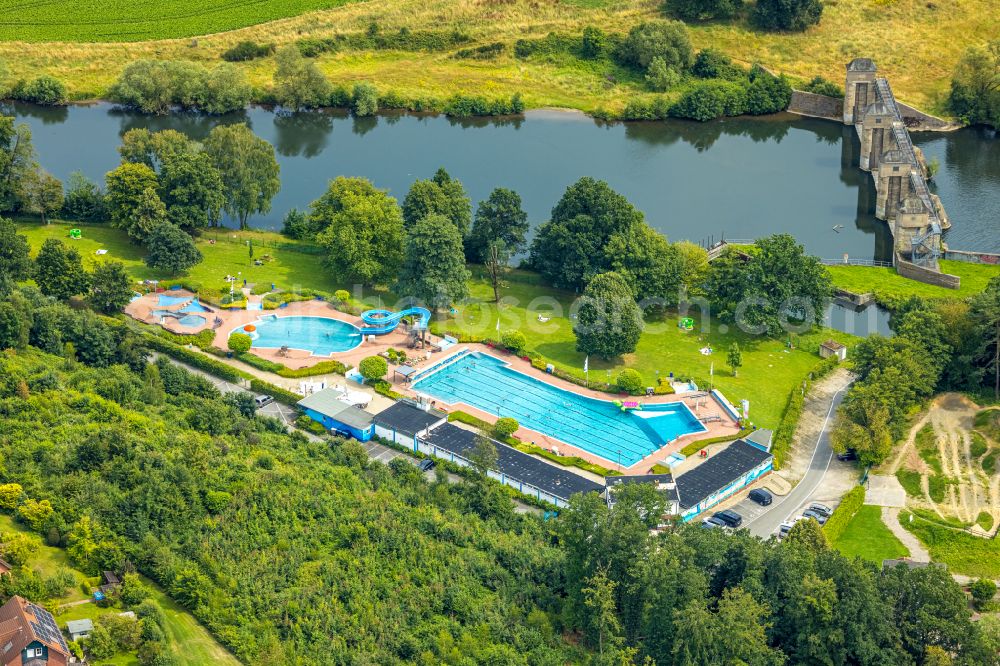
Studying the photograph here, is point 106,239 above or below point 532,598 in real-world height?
above

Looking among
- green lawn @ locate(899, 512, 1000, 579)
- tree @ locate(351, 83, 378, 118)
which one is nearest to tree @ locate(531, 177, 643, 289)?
green lawn @ locate(899, 512, 1000, 579)

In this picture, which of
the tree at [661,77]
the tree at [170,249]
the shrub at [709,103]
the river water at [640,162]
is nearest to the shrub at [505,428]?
the tree at [170,249]

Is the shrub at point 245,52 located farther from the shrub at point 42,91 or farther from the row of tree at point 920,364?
the row of tree at point 920,364

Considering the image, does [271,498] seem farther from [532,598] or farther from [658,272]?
[658,272]

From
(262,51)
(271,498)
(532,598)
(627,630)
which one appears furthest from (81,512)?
(262,51)

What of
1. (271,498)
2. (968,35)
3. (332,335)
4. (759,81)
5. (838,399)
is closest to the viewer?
(271,498)

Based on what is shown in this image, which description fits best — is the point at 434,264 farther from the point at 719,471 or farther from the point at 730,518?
the point at 730,518

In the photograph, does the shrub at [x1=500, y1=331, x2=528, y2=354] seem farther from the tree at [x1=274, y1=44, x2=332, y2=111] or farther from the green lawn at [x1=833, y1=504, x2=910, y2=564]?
the tree at [x1=274, y1=44, x2=332, y2=111]
